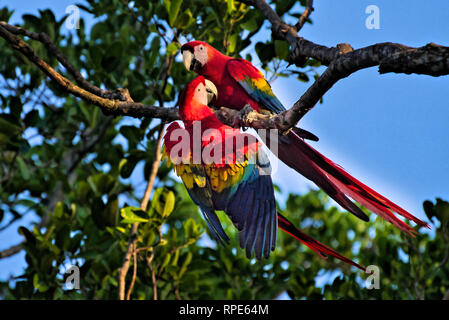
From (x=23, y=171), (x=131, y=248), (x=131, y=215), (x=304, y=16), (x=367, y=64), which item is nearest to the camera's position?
(x=367, y=64)

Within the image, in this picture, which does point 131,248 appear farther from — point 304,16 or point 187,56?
point 304,16

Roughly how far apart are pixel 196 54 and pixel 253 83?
269 mm

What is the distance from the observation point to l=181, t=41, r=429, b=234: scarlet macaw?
148cm

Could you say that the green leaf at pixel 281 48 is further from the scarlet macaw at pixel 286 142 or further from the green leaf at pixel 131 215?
the green leaf at pixel 131 215

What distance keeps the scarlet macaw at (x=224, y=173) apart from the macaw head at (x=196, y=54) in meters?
0.28

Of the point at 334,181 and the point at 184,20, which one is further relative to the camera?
the point at 184,20

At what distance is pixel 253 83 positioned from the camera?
1889 millimetres

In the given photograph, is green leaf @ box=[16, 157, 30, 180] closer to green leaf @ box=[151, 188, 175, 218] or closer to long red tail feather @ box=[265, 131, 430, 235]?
green leaf @ box=[151, 188, 175, 218]

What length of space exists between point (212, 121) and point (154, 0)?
1.37 meters

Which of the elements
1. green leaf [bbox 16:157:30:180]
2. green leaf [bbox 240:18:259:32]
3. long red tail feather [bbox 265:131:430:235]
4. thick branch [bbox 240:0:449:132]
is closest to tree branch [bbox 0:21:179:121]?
long red tail feather [bbox 265:131:430:235]

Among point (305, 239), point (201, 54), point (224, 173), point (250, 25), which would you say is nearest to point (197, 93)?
point (224, 173)

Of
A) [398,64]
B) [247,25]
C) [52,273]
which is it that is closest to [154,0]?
[247,25]

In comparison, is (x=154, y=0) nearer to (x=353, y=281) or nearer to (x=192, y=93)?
(x=192, y=93)
